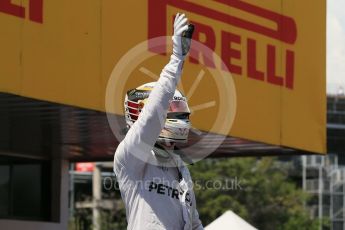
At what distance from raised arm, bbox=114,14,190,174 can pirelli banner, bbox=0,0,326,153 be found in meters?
3.81

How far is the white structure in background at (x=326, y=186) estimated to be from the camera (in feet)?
232

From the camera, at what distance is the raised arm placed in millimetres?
5902

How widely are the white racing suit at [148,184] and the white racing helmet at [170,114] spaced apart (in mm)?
145

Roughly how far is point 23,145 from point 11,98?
4.23 metres

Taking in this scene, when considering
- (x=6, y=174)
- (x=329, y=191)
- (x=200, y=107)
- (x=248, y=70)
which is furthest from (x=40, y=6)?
(x=329, y=191)

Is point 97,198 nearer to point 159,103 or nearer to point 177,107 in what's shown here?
point 177,107

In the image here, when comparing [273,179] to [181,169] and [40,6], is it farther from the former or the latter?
[181,169]

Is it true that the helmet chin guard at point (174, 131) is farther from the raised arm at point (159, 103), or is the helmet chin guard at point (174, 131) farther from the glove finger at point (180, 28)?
the glove finger at point (180, 28)

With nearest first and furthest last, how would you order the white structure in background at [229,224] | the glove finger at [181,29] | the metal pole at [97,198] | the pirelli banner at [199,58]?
1. the glove finger at [181,29]
2. the pirelli banner at [199,58]
3. the white structure in background at [229,224]
4. the metal pole at [97,198]

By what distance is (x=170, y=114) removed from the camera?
623 cm

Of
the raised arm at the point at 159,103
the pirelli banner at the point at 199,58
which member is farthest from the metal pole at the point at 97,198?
the raised arm at the point at 159,103

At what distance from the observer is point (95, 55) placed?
10773mm

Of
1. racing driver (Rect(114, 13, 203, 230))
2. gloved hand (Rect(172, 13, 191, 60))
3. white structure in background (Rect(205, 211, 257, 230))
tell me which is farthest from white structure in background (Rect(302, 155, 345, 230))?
gloved hand (Rect(172, 13, 191, 60))

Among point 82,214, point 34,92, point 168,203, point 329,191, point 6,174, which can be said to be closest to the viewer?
point 168,203
